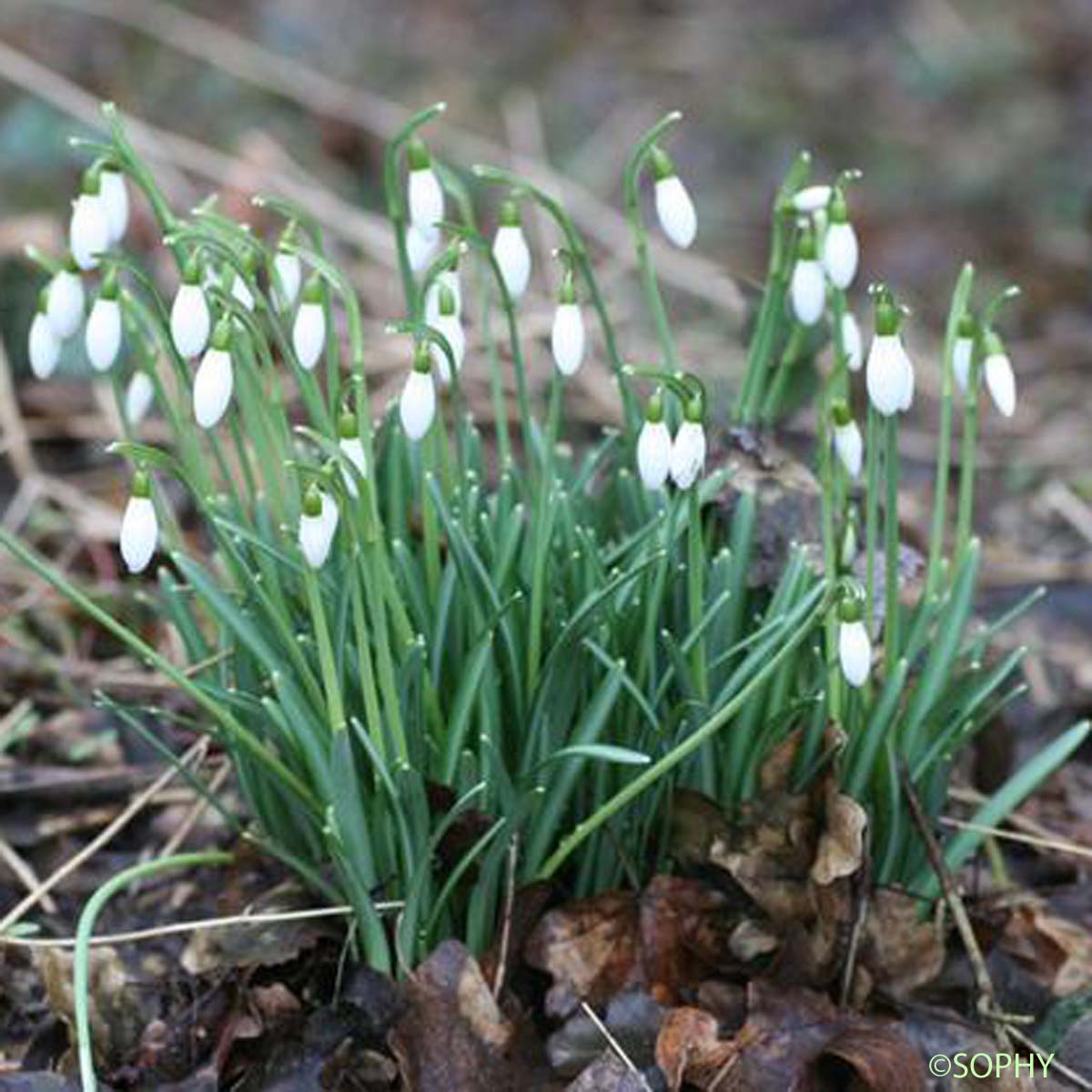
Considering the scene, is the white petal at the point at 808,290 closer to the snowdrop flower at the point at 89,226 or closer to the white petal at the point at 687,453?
the white petal at the point at 687,453

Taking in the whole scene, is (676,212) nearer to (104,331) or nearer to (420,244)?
(420,244)

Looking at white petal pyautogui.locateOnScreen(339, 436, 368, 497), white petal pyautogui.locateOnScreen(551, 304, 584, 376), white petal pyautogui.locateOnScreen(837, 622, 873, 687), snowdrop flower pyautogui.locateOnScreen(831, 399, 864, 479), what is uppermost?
white petal pyautogui.locateOnScreen(551, 304, 584, 376)

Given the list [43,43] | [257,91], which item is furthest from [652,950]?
[43,43]

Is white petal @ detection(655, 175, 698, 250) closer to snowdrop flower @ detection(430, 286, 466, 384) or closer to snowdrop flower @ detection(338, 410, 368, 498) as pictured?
snowdrop flower @ detection(430, 286, 466, 384)

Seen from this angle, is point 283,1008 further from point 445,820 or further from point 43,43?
point 43,43

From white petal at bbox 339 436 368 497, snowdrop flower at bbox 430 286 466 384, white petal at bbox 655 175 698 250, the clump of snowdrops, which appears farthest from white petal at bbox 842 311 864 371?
white petal at bbox 339 436 368 497

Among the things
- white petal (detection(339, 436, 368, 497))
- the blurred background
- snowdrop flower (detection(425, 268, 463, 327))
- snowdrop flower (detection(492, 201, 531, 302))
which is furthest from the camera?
the blurred background

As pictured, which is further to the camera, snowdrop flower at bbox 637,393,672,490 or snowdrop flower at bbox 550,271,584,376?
snowdrop flower at bbox 550,271,584,376
